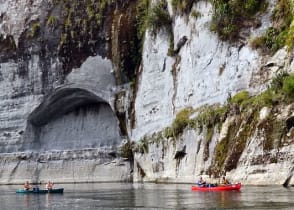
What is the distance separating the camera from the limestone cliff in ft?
134

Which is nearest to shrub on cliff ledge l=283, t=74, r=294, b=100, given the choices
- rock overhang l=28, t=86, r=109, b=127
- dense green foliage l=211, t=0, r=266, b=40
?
dense green foliage l=211, t=0, r=266, b=40

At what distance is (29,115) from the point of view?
210ft

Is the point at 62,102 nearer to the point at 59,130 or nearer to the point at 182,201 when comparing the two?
the point at 59,130

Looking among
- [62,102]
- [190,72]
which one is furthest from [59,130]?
[190,72]

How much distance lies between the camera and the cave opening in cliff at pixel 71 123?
62.9 m

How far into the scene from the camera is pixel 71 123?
215 feet

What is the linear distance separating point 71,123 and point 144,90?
1185 centimetres

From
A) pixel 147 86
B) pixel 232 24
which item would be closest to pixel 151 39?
pixel 147 86

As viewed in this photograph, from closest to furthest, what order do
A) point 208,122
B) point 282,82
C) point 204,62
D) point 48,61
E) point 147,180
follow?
point 282,82 → point 208,122 → point 204,62 → point 147,180 → point 48,61

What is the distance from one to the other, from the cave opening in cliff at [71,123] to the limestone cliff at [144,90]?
0.11m

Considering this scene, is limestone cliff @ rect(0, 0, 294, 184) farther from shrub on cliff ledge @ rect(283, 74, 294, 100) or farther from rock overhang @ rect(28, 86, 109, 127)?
shrub on cliff ledge @ rect(283, 74, 294, 100)

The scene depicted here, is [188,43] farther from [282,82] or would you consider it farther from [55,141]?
[55,141]

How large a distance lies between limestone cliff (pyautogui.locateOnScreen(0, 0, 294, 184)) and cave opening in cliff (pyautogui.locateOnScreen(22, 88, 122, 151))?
0.11 meters

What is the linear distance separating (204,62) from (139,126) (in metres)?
10.9
